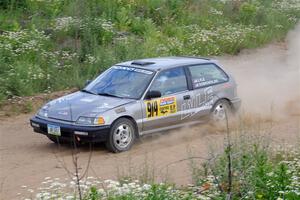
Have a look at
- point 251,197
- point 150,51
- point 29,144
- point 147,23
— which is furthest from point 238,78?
point 251,197

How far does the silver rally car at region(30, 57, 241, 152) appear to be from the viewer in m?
12.0

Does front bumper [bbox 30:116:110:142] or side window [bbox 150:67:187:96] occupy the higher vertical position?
side window [bbox 150:67:187:96]

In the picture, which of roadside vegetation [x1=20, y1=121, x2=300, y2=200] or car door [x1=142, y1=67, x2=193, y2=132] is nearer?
roadside vegetation [x1=20, y1=121, x2=300, y2=200]

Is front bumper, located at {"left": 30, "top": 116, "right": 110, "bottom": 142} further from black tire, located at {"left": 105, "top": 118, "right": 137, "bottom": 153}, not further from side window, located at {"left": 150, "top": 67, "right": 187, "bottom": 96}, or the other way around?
side window, located at {"left": 150, "top": 67, "right": 187, "bottom": 96}

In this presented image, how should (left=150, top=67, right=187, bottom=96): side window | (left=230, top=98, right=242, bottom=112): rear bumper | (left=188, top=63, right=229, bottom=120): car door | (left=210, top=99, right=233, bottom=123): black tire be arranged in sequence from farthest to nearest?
(left=230, top=98, right=242, bottom=112): rear bumper
(left=210, top=99, right=233, bottom=123): black tire
(left=188, top=63, right=229, bottom=120): car door
(left=150, top=67, right=187, bottom=96): side window

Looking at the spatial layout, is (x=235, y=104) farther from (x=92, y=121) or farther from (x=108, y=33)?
(x=108, y=33)

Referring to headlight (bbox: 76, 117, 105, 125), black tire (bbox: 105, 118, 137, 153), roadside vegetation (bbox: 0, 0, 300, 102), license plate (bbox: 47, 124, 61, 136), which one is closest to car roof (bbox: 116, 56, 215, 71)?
black tire (bbox: 105, 118, 137, 153)

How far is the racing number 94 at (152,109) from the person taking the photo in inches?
499

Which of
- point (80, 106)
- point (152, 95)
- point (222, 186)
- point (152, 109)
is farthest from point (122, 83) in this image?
point (222, 186)

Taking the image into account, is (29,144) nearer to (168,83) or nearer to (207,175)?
(168,83)

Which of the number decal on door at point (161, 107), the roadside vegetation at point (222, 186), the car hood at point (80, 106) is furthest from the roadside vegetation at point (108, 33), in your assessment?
the roadside vegetation at point (222, 186)

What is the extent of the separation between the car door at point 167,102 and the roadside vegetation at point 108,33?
4.25 meters

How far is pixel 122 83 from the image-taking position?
1311cm

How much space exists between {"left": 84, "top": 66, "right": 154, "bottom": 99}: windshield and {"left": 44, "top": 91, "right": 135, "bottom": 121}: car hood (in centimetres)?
25
